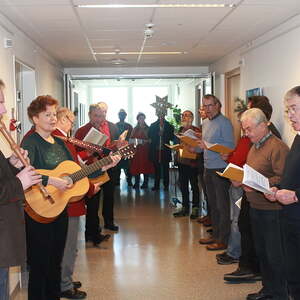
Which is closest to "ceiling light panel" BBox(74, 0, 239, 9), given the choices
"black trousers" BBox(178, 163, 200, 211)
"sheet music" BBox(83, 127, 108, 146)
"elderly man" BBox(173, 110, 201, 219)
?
"sheet music" BBox(83, 127, 108, 146)

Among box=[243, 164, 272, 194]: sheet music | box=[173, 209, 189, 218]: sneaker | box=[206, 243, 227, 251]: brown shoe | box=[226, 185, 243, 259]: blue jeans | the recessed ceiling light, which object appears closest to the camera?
box=[243, 164, 272, 194]: sheet music

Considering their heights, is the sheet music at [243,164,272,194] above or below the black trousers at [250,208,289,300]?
above

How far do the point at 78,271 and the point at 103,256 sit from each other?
54 cm

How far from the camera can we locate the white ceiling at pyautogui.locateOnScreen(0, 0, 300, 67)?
13.9ft

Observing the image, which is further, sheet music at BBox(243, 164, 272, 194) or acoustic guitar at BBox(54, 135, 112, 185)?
acoustic guitar at BBox(54, 135, 112, 185)

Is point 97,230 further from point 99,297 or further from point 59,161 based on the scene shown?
point 59,161

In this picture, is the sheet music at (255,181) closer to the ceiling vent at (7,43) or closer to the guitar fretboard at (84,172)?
the guitar fretboard at (84,172)

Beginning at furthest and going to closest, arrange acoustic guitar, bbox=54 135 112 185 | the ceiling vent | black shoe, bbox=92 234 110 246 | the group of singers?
black shoe, bbox=92 234 110 246 < the ceiling vent < acoustic guitar, bbox=54 135 112 185 < the group of singers

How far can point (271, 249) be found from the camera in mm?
3434

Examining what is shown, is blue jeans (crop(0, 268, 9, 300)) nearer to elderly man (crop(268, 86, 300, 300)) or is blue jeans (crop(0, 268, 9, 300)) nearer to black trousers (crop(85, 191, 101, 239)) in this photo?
elderly man (crop(268, 86, 300, 300))

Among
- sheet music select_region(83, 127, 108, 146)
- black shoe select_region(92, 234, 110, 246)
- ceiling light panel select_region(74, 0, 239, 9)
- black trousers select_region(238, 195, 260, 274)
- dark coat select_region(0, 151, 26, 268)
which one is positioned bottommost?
black shoe select_region(92, 234, 110, 246)

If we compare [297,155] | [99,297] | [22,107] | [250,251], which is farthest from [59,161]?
[22,107]

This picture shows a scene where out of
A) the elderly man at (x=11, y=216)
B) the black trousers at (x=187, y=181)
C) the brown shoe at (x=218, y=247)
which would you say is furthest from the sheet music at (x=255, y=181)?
the black trousers at (x=187, y=181)

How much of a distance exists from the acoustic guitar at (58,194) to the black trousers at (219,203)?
1.80 m
